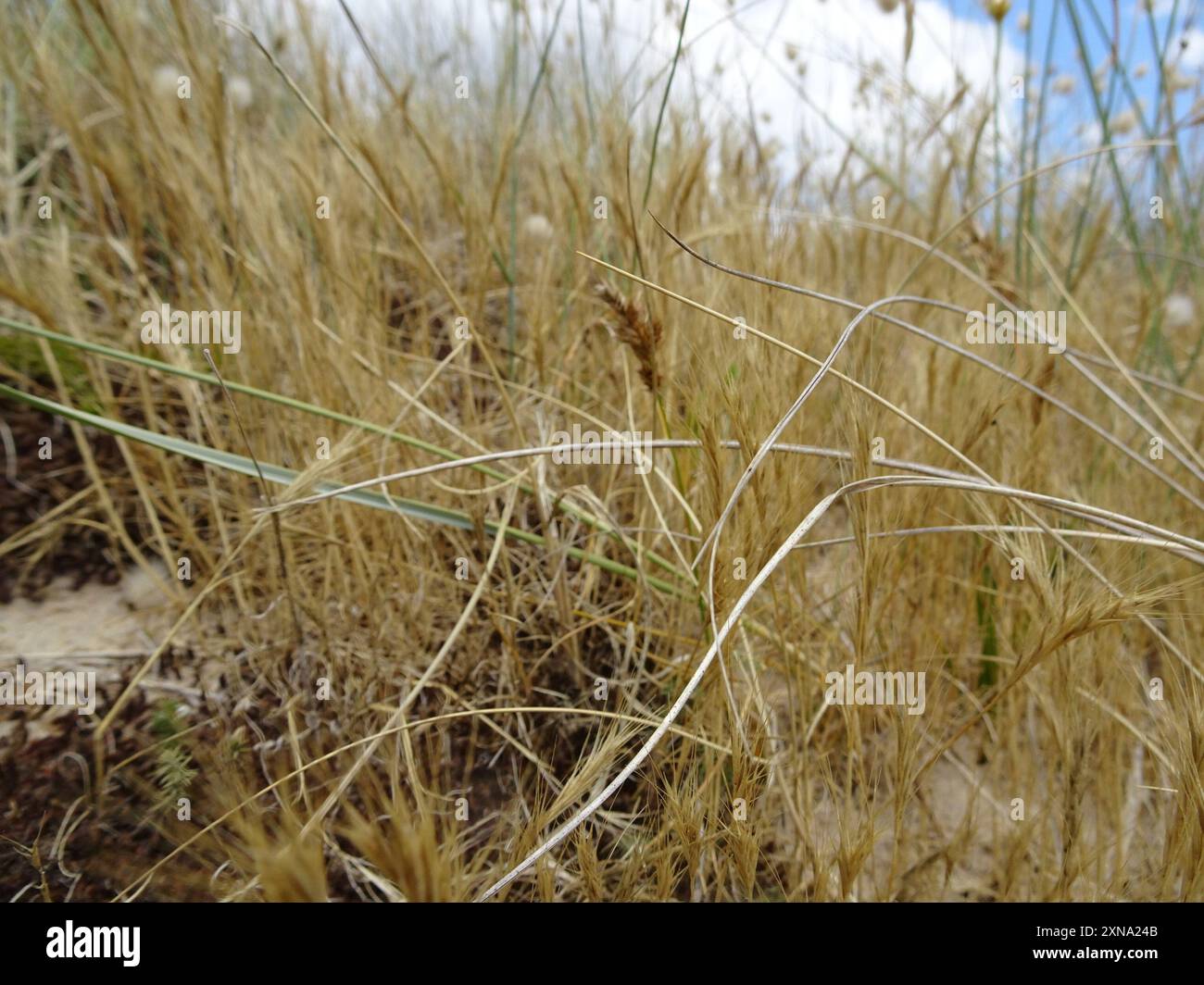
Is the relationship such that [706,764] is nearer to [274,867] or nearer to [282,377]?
[274,867]

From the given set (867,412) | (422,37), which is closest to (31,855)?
(867,412)

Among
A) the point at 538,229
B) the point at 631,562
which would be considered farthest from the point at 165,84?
the point at 631,562

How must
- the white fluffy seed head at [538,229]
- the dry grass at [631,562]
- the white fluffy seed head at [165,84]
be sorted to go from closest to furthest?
the dry grass at [631,562] < the white fluffy seed head at [165,84] < the white fluffy seed head at [538,229]

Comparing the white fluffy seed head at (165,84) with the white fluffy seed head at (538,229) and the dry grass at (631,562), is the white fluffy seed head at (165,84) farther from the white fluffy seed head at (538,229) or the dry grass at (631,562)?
the white fluffy seed head at (538,229)

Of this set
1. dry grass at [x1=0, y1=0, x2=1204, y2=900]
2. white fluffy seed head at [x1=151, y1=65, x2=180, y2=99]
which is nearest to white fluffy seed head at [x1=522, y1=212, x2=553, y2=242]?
dry grass at [x1=0, y1=0, x2=1204, y2=900]

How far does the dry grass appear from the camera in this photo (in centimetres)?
84

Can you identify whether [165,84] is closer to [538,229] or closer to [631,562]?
[538,229]

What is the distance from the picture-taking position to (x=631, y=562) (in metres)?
1.35

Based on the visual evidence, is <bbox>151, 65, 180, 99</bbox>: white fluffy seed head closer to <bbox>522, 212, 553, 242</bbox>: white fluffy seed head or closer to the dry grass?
the dry grass

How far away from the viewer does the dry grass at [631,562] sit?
84 cm

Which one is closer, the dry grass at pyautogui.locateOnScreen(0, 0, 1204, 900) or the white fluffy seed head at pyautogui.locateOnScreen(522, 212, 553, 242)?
the dry grass at pyautogui.locateOnScreen(0, 0, 1204, 900)

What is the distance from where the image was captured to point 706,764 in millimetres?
936

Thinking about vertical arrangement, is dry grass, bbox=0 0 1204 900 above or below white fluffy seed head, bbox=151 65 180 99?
below

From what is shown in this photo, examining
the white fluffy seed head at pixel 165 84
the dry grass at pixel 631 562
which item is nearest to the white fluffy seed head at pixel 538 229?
the dry grass at pixel 631 562
